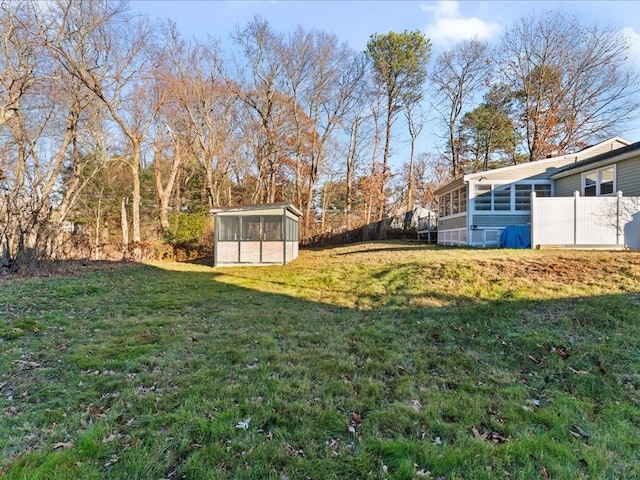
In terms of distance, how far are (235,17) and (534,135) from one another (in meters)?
19.5

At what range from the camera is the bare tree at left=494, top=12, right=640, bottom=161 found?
1944 cm

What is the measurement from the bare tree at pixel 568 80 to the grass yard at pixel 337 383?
1703 centimetres

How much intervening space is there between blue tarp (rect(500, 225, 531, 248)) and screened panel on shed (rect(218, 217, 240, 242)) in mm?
9655

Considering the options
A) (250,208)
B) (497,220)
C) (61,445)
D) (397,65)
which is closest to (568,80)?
(397,65)

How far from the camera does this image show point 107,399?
10.3ft

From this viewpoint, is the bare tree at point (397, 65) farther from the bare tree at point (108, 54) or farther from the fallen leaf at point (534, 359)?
the fallen leaf at point (534, 359)

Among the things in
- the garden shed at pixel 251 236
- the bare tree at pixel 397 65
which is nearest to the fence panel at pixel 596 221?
the garden shed at pixel 251 236

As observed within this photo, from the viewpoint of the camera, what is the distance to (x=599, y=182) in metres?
11.9

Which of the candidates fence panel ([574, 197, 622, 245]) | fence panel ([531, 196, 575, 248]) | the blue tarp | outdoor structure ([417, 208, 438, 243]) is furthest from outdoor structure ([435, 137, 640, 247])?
outdoor structure ([417, 208, 438, 243])

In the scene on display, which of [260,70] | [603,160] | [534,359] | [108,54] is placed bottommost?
[534,359]

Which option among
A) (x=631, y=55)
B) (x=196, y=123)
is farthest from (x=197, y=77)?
(x=631, y=55)

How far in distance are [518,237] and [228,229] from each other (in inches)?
402

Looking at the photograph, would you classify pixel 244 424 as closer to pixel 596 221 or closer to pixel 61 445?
pixel 61 445

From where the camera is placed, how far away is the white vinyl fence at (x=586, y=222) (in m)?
9.55
